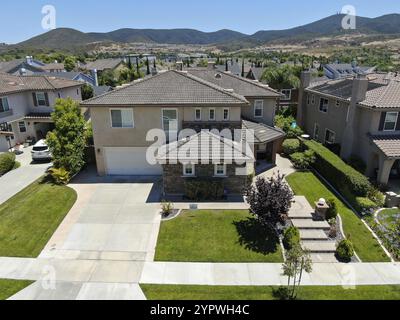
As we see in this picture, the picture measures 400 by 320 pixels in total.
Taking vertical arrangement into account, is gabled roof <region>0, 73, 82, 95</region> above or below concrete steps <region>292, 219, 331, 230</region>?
above

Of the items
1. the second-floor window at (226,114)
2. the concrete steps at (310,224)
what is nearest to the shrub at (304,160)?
the second-floor window at (226,114)

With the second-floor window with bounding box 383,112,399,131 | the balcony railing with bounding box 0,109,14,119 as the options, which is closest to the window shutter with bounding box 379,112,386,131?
the second-floor window with bounding box 383,112,399,131

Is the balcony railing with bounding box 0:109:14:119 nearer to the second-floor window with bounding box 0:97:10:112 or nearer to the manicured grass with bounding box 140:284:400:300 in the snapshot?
the second-floor window with bounding box 0:97:10:112
